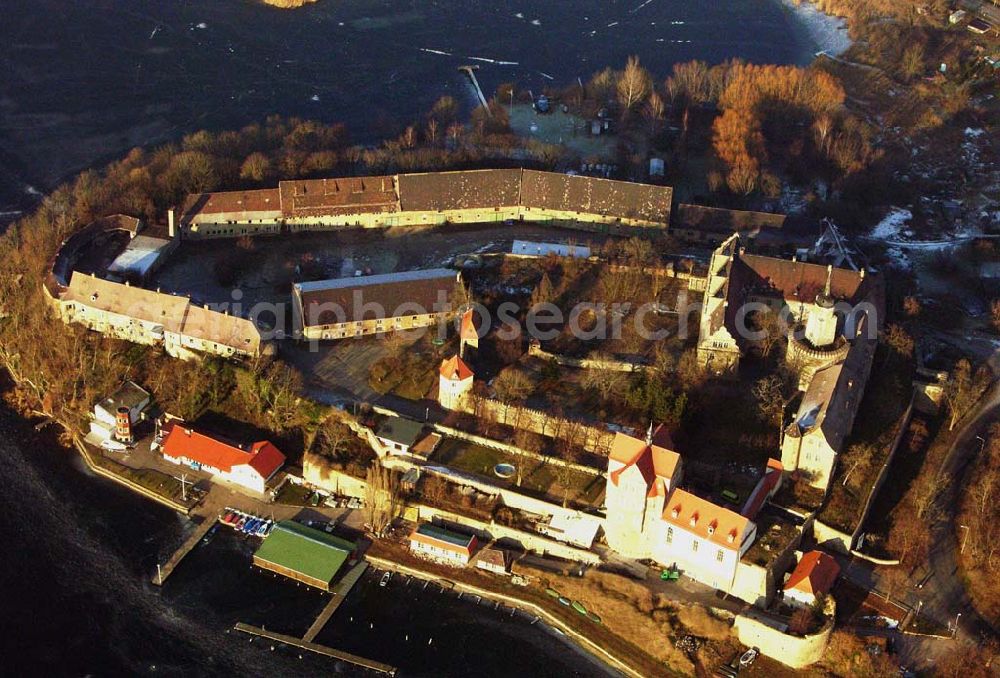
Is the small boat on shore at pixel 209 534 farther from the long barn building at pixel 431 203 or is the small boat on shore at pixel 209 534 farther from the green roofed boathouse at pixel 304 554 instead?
the long barn building at pixel 431 203

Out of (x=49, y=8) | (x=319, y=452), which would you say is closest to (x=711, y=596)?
(x=319, y=452)

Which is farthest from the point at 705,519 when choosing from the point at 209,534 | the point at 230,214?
the point at 230,214

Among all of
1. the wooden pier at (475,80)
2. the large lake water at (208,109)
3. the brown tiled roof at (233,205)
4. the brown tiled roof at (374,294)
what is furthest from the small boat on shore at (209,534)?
the wooden pier at (475,80)

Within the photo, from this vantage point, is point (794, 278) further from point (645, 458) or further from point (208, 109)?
point (208, 109)

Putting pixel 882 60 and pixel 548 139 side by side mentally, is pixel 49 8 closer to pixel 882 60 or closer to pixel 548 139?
pixel 548 139

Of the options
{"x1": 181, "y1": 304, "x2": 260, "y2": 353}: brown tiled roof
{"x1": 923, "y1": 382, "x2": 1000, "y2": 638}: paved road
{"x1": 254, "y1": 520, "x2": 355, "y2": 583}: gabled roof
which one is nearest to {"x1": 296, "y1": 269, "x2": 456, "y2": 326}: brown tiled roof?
{"x1": 181, "y1": 304, "x2": 260, "y2": 353}: brown tiled roof
